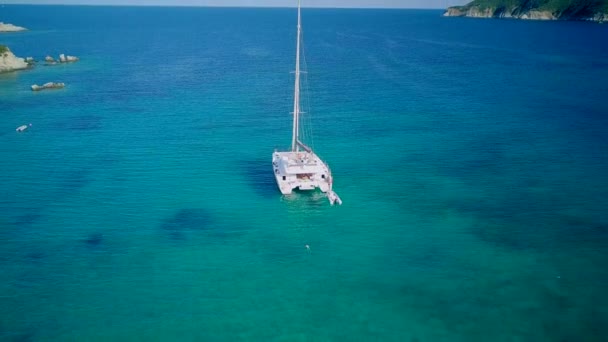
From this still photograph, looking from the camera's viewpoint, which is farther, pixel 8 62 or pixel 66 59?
pixel 66 59

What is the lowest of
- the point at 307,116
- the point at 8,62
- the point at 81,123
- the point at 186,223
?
the point at 186,223

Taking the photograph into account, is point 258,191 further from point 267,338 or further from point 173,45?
point 173,45

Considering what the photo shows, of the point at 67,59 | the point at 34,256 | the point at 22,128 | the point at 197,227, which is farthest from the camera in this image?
the point at 67,59

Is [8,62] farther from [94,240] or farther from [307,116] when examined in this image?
[94,240]

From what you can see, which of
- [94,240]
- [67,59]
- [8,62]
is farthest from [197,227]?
[67,59]

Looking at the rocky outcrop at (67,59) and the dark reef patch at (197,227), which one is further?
the rocky outcrop at (67,59)

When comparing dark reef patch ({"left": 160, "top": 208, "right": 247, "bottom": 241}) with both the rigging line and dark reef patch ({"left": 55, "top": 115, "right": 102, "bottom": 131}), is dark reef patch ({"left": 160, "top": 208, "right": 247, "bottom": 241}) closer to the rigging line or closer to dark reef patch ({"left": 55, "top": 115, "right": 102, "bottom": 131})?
the rigging line

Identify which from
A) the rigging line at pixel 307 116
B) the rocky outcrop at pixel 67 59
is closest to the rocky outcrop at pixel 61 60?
the rocky outcrop at pixel 67 59

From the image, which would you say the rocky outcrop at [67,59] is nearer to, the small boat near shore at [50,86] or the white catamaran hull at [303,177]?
the small boat near shore at [50,86]

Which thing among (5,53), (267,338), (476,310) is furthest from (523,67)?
(5,53)
